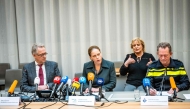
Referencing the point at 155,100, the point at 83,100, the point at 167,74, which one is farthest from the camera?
the point at 167,74

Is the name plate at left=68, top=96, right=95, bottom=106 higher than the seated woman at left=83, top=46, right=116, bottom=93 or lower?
lower

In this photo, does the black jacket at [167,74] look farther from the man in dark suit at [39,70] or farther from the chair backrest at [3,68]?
the chair backrest at [3,68]

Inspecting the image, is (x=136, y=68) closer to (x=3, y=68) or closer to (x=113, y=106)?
(x=113, y=106)

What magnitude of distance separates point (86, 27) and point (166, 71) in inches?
88.2

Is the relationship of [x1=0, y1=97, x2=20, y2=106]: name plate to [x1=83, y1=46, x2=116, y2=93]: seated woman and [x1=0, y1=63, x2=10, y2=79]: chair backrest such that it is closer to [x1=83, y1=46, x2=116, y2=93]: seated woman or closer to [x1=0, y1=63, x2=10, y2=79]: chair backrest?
[x1=83, y1=46, x2=116, y2=93]: seated woman

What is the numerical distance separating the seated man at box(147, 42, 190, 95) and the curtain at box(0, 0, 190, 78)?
1794 millimetres

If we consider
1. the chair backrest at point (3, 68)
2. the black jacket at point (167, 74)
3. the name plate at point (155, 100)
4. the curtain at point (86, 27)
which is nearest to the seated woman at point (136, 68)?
the black jacket at point (167, 74)

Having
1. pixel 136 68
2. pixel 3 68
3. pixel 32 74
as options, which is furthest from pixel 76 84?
pixel 3 68

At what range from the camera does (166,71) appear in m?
2.89

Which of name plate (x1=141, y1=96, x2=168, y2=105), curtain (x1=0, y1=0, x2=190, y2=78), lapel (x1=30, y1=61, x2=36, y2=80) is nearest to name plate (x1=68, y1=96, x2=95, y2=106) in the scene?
name plate (x1=141, y1=96, x2=168, y2=105)

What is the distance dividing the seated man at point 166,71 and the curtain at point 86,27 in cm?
179

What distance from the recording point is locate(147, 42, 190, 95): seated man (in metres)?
2.83

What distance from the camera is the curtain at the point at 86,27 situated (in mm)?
4602

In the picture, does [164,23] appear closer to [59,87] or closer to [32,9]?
[32,9]
